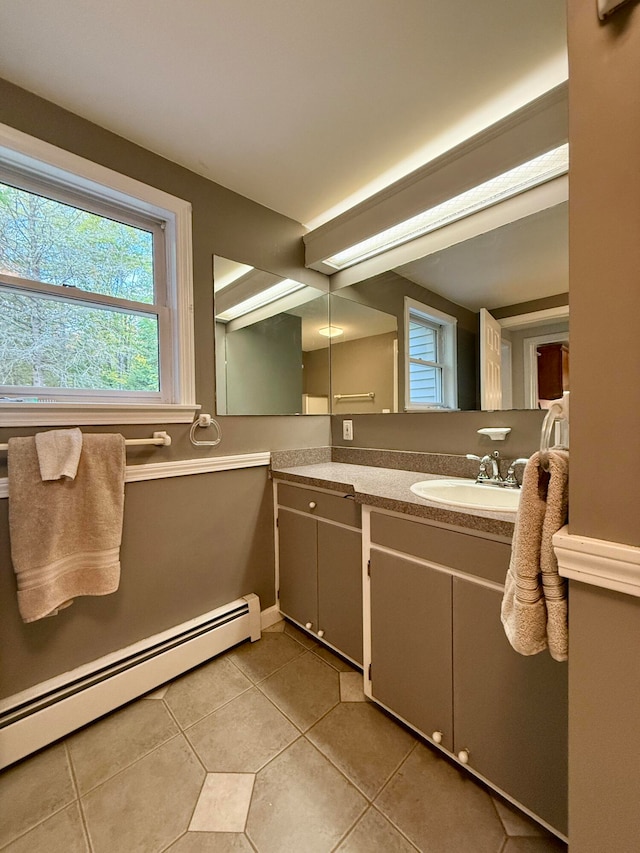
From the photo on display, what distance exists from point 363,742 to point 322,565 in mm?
611

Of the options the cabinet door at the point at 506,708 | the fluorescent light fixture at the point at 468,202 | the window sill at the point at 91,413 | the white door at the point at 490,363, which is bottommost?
the cabinet door at the point at 506,708

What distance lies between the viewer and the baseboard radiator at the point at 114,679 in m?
1.17

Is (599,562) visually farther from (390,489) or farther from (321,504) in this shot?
(321,504)

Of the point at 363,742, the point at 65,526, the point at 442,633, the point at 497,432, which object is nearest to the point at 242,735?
the point at 363,742

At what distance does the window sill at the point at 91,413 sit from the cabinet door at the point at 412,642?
40.1 inches

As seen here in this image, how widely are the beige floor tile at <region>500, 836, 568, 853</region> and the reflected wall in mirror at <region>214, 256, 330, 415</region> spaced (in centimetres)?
172

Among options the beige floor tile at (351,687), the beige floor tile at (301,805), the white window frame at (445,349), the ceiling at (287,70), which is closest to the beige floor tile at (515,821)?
the beige floor tile at (301,805)

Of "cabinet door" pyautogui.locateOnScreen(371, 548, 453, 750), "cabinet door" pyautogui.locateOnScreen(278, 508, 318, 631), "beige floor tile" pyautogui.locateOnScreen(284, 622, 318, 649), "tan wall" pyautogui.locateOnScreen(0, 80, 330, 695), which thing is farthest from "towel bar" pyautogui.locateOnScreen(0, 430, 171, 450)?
"beige floor tile" pyautogui.locateOnScreen(284, 622, 318, 649)

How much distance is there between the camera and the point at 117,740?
124 cm

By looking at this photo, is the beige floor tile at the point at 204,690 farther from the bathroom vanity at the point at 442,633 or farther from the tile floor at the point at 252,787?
the bathroom vanity at the point at 442,633

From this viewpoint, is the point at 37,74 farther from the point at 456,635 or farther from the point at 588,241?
the point at 456,635

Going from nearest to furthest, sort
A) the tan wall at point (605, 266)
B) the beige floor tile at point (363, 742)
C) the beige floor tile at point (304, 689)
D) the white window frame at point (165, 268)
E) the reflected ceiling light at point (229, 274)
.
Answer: the tan wall at point (605, 266) → the beige floor tile at point (363, 742) → the white window frame at point (165, 268) → the beige floor tile at point (304, 689) → the reflected ceiling light at point (229, 274)

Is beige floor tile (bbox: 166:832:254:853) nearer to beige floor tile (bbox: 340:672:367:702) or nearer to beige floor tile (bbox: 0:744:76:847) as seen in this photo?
beige floor tile (bbox: 0:744:76:847)

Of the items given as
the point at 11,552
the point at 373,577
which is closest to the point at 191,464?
the point at 11,552
